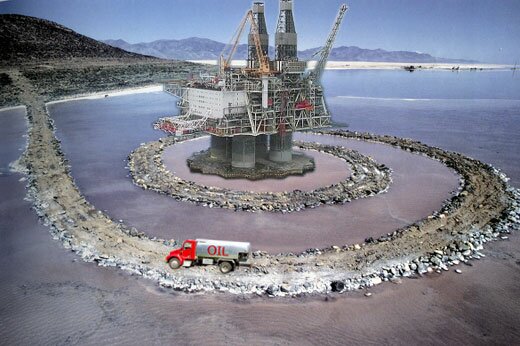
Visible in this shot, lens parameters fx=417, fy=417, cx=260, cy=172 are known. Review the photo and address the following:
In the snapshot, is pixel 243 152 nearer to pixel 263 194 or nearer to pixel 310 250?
pixel 263 194

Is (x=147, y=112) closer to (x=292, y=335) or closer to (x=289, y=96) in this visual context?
(x=289, y=96)

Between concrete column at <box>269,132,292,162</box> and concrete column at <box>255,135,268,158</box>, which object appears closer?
concrete column at <box>269,132,292,162</box>

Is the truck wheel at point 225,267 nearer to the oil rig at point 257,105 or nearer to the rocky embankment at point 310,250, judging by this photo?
the rocky embankment at point 310,250

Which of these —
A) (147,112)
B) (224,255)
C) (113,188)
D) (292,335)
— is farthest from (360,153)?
(147,112)

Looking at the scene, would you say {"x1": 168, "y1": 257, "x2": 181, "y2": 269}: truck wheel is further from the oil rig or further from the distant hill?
the distant hill

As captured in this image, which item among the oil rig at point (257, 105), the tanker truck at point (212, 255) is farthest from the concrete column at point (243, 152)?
the tanker truck at point (212, 255)

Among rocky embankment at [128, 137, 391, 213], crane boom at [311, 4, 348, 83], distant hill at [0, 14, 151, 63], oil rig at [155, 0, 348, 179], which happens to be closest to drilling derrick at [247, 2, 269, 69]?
oil rig at [155, 0, 348, 179]
